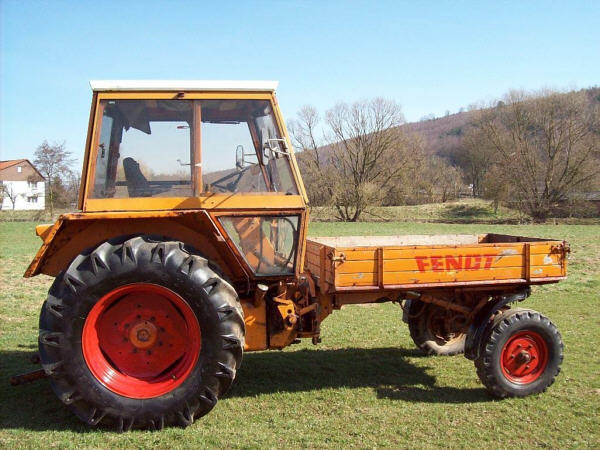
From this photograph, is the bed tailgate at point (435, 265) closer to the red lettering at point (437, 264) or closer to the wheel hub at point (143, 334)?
the red lettering at point (437, 264)

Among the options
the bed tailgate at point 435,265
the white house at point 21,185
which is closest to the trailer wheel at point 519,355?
the bed tailgate at point 435,265

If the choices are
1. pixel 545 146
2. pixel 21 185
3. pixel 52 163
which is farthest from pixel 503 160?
pixel 21 185

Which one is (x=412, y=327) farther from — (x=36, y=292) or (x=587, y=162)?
(x=587, y=162)

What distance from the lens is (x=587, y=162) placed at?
1345 inches

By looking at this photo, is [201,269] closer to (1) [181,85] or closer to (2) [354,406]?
(1) [181,85]

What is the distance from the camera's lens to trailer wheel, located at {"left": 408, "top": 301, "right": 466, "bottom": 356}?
5977 millimetres

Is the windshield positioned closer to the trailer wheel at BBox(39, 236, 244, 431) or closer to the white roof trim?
the white roof trim

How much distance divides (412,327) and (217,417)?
2.69 metres

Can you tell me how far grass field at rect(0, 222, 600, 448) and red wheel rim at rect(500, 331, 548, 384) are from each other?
211mm

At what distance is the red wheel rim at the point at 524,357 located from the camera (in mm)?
4816

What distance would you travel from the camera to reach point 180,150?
4449 millimetres

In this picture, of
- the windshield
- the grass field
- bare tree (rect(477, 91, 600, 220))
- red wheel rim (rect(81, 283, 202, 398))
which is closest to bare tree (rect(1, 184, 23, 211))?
bare tree (rect(477, 91, 600, 220))

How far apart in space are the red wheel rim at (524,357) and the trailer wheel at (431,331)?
1074 millimetres

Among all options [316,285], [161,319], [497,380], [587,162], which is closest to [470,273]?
[497,380]
